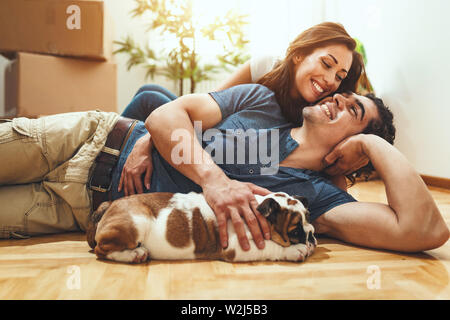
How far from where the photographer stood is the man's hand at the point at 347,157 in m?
1.36

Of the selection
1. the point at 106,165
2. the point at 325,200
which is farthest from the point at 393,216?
the point at 106,165

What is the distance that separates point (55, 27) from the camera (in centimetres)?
298

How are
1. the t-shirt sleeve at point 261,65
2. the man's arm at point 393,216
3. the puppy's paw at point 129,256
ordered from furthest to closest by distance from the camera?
the t-shirt sleeve at point 261,65, the man's arm at point 393,216, the puppy's paw at point 129,256

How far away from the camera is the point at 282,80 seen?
157 cm

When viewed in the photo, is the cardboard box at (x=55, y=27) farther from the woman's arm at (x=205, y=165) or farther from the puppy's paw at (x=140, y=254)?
the puppy's paw at (x=140, y=254)

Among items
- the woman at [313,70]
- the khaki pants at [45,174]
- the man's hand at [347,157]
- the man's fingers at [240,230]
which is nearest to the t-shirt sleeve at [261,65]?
the woman at [313,70]

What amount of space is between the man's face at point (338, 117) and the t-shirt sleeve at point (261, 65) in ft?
1.77

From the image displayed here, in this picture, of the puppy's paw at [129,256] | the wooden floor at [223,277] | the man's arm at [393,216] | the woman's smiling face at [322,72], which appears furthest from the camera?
the woman's smiling face at [322,72]

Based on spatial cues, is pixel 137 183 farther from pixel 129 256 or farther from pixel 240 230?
pixel 240 230

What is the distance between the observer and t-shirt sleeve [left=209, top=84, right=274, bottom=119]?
1.38 metres

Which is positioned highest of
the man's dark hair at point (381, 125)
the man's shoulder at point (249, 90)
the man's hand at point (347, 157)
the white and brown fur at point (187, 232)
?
the man's shoulder at point (249, 90)

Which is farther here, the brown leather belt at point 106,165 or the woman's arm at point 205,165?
the brown leather belt at point 106,165
